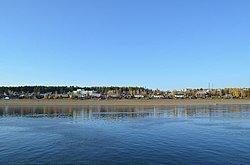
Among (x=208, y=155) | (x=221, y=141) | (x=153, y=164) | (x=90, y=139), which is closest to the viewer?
(x=153, y=164)

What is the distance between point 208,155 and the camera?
23.8 meters

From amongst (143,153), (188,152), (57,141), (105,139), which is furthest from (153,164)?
(57,141)

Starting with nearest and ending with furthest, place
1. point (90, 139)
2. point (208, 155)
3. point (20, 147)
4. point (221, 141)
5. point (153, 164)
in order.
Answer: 1. point (153, 164)
2. point (208, 155)
3. point (20, 147)
4. point (221, 141)
5. point (90, 139)

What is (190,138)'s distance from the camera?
32.8m

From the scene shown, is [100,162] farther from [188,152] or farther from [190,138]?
[190,138]

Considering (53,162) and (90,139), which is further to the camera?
(90,139)

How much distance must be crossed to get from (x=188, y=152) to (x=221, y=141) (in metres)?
7.54

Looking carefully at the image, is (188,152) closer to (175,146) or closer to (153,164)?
(175,146)

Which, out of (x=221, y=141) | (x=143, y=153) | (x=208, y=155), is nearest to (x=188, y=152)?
(x=208, y=155)

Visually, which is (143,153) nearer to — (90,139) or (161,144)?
(161,144)

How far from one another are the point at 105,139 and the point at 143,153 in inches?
341

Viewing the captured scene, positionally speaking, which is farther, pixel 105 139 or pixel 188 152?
pixel 105 139

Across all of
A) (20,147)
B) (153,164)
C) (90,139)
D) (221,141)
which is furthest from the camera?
(90,139)

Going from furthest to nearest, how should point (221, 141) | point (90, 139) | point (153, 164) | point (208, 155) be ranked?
point (90, 139) → point (221, 141) → point (208, 155) → point (153, 164)
